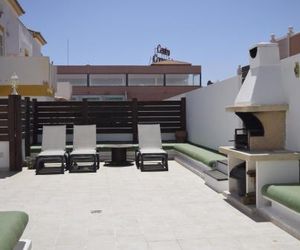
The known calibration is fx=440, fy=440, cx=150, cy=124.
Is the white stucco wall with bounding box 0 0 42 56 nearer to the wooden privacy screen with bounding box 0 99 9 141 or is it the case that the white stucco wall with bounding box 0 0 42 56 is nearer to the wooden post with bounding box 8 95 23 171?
the wooden privacy screen with bounding box 0 99 9 141

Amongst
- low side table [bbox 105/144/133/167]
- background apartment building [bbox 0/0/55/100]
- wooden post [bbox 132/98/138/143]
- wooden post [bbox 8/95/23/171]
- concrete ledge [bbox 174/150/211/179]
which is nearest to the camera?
concrete ledge [bbox 174/150/211/179]

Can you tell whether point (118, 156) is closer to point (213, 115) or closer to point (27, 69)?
point (213, 115)

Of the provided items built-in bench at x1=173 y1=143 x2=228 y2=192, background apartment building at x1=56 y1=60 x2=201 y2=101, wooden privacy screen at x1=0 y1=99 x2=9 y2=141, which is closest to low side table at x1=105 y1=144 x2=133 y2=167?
built-in bench at x1=173 y1=143 x2=228 y2=192

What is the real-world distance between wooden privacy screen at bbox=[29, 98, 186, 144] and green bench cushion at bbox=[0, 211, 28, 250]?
12.9 meters

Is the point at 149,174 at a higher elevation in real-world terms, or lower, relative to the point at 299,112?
lower

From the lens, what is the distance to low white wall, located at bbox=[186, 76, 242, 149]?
11531mm

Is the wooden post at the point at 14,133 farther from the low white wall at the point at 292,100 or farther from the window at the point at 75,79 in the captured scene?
the window at the point at 75,79

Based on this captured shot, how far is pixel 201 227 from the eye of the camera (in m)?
6.46

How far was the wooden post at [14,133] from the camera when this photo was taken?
43.0ft

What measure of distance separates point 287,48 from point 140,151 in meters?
6.17

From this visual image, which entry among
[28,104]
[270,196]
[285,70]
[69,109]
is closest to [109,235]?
[270,196]

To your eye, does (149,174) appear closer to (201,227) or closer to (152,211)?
(152,211)

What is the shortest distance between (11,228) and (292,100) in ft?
16.5

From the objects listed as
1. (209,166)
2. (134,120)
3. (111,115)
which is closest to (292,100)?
(209,166)
